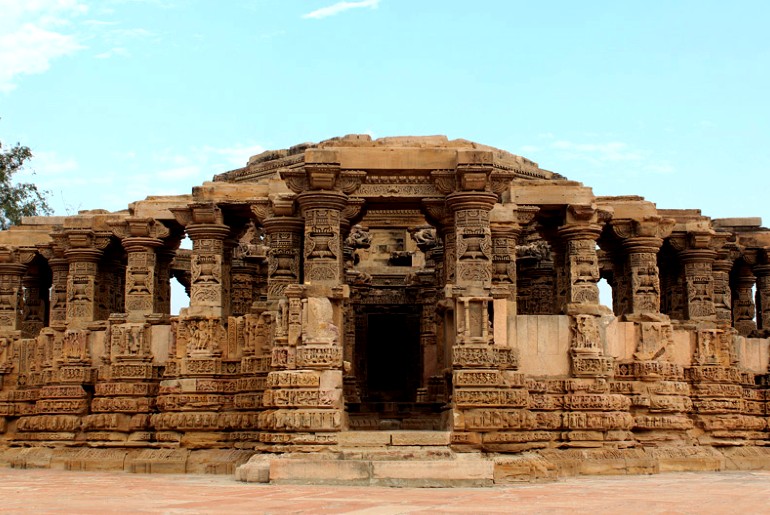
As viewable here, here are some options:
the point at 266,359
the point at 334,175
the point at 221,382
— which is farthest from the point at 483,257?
the point at 221,382

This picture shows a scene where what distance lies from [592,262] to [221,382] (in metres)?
6.98

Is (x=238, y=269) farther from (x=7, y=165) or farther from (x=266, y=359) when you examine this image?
(x=7, y=165)

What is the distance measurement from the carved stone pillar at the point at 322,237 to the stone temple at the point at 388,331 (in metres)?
0.03

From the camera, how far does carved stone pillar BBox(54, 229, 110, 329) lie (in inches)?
904

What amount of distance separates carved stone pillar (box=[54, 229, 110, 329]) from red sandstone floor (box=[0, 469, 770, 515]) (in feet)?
20.3

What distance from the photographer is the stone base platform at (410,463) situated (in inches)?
591

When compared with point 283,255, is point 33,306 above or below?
below

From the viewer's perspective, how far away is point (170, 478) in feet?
58.8

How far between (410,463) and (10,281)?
13.5 meters

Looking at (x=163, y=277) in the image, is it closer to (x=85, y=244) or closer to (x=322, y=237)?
(x=85, y=244)

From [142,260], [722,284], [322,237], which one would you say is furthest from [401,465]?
[722,284]

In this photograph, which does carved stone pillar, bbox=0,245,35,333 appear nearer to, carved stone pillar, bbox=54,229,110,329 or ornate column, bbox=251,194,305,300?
carved stone pillar, bbox=54,229,110,329

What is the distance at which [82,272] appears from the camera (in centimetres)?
2306

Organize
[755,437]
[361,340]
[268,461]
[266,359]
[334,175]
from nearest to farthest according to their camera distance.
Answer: [268,461] < [334,175] < [266,359] < [755,437] < [361,340]
